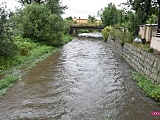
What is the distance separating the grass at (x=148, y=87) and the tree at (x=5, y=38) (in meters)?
8.20

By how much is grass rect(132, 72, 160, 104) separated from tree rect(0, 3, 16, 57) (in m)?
8.20

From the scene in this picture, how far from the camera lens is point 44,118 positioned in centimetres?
796

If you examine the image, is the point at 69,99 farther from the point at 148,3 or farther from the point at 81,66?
the point at 148,3

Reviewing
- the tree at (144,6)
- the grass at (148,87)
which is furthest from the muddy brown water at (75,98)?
the tree at (144,6)

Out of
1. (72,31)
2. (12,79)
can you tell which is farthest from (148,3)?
(72,31)

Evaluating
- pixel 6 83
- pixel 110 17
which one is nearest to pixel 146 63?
pixel 6 83

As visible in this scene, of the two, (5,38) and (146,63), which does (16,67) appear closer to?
(5,38)

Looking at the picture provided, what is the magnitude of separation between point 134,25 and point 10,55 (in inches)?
671

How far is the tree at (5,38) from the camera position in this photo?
14439 millimetres

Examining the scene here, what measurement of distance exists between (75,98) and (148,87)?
371cm

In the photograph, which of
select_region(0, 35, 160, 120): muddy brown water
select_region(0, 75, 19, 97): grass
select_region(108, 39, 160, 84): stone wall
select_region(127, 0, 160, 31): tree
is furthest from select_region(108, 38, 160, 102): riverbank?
select_region(127, 0, 160, 31): tree

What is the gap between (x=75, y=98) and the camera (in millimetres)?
9977

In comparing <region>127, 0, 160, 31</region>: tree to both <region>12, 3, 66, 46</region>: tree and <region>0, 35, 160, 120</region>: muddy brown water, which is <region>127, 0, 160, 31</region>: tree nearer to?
<region>12, 3, 66, 46</region>: tree

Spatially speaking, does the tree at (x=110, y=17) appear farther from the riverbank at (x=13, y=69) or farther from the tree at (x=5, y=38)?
the tree at (x=5, y=38)
